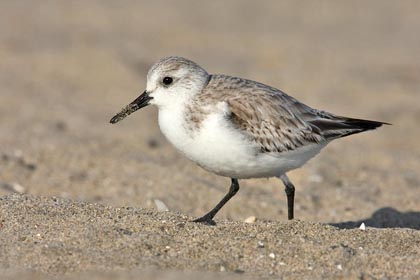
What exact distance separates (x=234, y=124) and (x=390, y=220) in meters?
2.21

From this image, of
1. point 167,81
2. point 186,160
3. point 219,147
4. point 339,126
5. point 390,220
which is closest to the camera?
point 219,147

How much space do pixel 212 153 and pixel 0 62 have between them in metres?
7.06

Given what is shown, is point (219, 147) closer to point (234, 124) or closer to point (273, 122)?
point (234, 124)

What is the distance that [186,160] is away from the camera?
8.67 metres

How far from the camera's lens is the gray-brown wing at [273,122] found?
5660 millimetres

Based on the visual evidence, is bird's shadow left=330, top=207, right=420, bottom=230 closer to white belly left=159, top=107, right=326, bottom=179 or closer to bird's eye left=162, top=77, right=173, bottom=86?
white belly left=159, top=107, right=326, bottom=179

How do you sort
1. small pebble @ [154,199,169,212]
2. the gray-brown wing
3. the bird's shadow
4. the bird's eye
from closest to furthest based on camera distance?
the gray-brown wing < the bird's eye < the bird's shadow < small pebble @ [154,199,169,212]

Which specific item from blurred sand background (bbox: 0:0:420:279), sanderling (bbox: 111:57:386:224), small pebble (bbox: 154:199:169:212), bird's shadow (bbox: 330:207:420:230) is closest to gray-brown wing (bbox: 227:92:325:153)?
sanderling (bbox: 111:57:386:224)

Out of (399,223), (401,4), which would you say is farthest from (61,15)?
(399,223)

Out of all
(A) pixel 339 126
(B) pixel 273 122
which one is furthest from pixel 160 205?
(A) pixel 339 126

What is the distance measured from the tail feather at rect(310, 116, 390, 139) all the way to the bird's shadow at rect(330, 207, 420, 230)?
3.08 ft

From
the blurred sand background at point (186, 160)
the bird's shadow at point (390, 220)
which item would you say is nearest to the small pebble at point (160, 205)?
the blurred sand background at point (186, 160)

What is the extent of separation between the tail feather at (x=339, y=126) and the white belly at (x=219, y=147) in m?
0.50

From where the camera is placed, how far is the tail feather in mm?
6059
